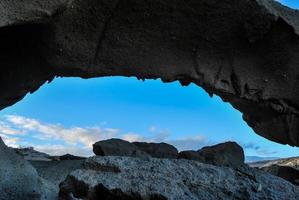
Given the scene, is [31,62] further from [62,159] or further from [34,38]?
[62,159]

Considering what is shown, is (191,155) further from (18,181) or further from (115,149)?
(18,181)

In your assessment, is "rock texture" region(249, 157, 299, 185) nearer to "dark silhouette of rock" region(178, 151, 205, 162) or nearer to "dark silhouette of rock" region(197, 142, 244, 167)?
"dark silhouette of rock" region(197, 142, 244, 167)

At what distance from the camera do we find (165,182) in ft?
3.85

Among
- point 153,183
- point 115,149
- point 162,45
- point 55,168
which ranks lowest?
point 153,183

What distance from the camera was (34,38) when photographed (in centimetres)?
177

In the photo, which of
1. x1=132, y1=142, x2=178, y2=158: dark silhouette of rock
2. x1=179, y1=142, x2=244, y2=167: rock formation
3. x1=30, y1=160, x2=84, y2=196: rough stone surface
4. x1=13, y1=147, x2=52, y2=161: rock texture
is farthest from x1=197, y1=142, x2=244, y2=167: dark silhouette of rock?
x1=13, y1=147, x2=52, y2=161: rock texture

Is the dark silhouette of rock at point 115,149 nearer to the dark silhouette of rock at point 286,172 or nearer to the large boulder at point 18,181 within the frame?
the large boulder at point 18,181

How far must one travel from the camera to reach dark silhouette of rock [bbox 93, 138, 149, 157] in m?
2.14

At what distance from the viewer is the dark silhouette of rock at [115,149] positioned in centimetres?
214

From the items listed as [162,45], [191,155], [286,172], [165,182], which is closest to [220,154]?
[191,155]

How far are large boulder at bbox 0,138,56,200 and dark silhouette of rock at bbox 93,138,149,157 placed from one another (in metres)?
0.50

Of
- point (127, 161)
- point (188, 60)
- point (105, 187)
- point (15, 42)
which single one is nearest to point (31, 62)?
point (15, 42)

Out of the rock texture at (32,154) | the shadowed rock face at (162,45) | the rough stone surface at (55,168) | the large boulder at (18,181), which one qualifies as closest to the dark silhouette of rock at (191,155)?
the shadowed rock face at (162,45)

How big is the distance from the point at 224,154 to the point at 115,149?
21.4 inches
